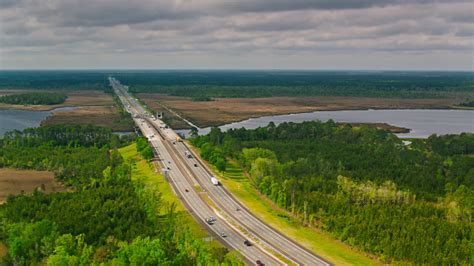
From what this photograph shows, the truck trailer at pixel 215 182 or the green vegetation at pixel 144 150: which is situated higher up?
the green vegetation at pixel 144 150

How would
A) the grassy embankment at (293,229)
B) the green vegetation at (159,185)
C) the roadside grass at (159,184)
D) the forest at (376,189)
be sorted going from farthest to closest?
the roadside grass at (159,184)
the green vegetation at (159,185)
the forest at (376,189)
the grassy embankment at (293,229)

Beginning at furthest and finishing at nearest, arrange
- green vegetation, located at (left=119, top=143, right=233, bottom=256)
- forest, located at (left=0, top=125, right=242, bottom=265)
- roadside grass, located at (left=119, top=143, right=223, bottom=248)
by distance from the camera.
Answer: roadside grass, located at (left=119, top=143, right=223, bottom=248) < green vegetation, located at (left=119, top=143, right=233, bottom=256) < forest, located at (left=0, top=125, right=242, bottom=265)

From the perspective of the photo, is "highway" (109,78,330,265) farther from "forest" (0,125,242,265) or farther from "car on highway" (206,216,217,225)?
"forest" (0,125,242,265)

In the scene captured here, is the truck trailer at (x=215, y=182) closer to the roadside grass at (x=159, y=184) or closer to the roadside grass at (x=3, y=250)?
the roadside grass at (x=159, y=184)

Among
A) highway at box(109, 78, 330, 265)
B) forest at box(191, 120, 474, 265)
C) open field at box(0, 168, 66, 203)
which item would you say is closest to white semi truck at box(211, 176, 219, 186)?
highway at box(109, 78, 330, 265)

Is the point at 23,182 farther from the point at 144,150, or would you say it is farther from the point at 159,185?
the point at 159,185

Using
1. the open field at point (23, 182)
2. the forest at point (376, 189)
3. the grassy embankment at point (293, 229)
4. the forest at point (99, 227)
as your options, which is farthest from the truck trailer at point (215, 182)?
the open field at point (23, 182)

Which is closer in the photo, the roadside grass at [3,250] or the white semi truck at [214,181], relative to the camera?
the roadside grass at [3,250]

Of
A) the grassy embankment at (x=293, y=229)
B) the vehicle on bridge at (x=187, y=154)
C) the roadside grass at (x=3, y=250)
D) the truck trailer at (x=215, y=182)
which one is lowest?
the roadside grass at (x=3, y=250)
